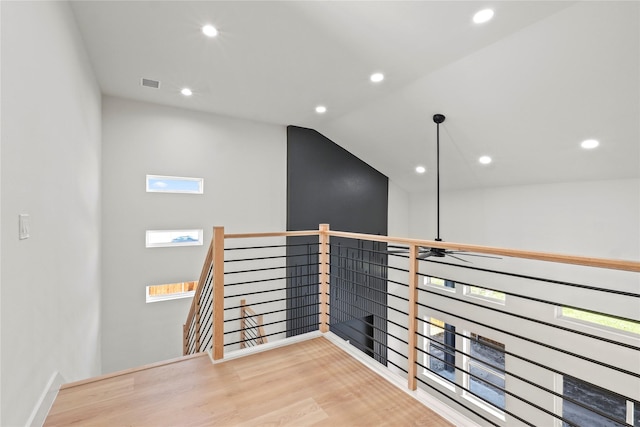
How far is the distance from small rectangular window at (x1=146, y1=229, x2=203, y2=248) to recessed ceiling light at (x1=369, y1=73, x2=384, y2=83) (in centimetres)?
346

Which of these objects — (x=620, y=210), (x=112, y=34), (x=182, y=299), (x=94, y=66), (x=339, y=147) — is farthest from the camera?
(x=339, y=147)

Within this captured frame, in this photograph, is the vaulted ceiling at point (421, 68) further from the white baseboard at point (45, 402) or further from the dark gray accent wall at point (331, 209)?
the white baseboard at point (45, 402)

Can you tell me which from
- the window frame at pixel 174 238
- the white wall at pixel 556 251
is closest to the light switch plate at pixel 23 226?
the window frame at pixel 174 238

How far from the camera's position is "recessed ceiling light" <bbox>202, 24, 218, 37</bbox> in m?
2.88

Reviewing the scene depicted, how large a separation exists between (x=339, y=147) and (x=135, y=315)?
4.59 m

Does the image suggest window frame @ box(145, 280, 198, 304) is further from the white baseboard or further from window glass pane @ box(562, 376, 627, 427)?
window glass pane @ box(562, 376, 627, 427)

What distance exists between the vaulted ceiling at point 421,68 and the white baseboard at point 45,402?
9.41 ft

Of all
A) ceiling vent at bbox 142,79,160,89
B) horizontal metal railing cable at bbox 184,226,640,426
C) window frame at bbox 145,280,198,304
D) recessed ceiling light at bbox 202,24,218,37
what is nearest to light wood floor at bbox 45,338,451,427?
horizontal metal railing cable at bbox 184,226,640,426

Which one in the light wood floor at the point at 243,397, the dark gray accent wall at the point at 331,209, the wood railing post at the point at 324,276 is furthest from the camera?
the dark gray accent wall at the point at 331,209

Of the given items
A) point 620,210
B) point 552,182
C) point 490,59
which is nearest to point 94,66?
point 490,59

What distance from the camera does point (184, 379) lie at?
2.25m

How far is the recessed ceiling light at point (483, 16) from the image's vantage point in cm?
262

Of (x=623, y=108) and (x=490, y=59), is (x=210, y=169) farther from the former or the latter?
(x=623, y=108)

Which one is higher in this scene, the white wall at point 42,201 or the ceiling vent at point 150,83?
the ceiling vent at point 150,83
